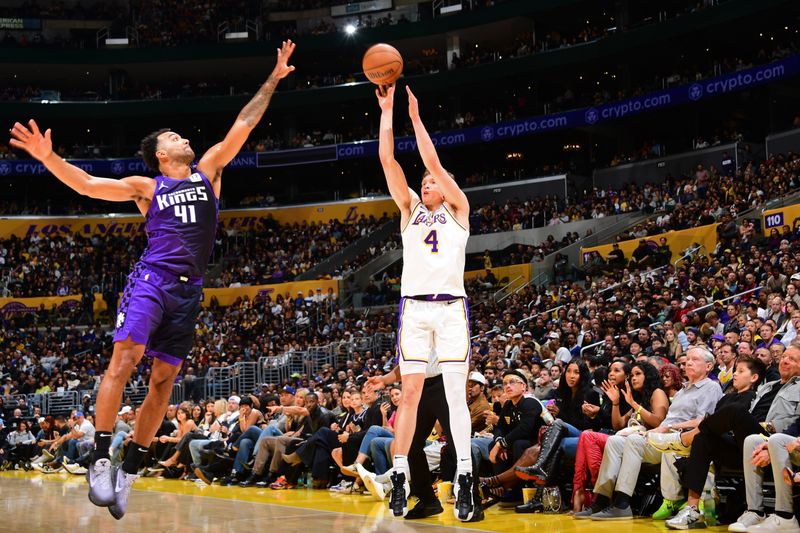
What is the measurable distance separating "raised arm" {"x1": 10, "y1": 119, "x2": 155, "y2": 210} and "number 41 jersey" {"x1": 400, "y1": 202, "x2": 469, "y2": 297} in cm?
190

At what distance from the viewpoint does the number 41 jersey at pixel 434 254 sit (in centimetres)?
638

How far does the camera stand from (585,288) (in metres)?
23.6

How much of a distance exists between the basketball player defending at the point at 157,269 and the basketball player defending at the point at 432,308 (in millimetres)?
1294

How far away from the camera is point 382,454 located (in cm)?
988

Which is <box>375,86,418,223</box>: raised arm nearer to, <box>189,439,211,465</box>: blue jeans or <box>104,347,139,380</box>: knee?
<box>104,347,139,380</box>: knee

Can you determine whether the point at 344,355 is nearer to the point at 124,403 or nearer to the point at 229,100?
the point at 124,403

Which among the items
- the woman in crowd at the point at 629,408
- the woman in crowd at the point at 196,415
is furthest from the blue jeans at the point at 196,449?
the woman in crowd at the point at 629,408

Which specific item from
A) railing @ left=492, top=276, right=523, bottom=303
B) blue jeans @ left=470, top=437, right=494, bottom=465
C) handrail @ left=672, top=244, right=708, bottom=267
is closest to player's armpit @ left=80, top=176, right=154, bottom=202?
blue jeans @ left=470, top=437, right=494, bottom=465

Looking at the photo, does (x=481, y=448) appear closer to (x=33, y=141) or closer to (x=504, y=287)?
(x=33, y=141)

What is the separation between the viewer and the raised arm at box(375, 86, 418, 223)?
6.42 metres

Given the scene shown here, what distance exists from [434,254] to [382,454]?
4.08m

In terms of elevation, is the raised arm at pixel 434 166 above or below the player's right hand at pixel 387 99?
below

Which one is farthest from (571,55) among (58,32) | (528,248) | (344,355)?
(58,32)

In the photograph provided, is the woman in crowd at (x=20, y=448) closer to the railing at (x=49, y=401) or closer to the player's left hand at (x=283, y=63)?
the railing at (x=49, y=401)
